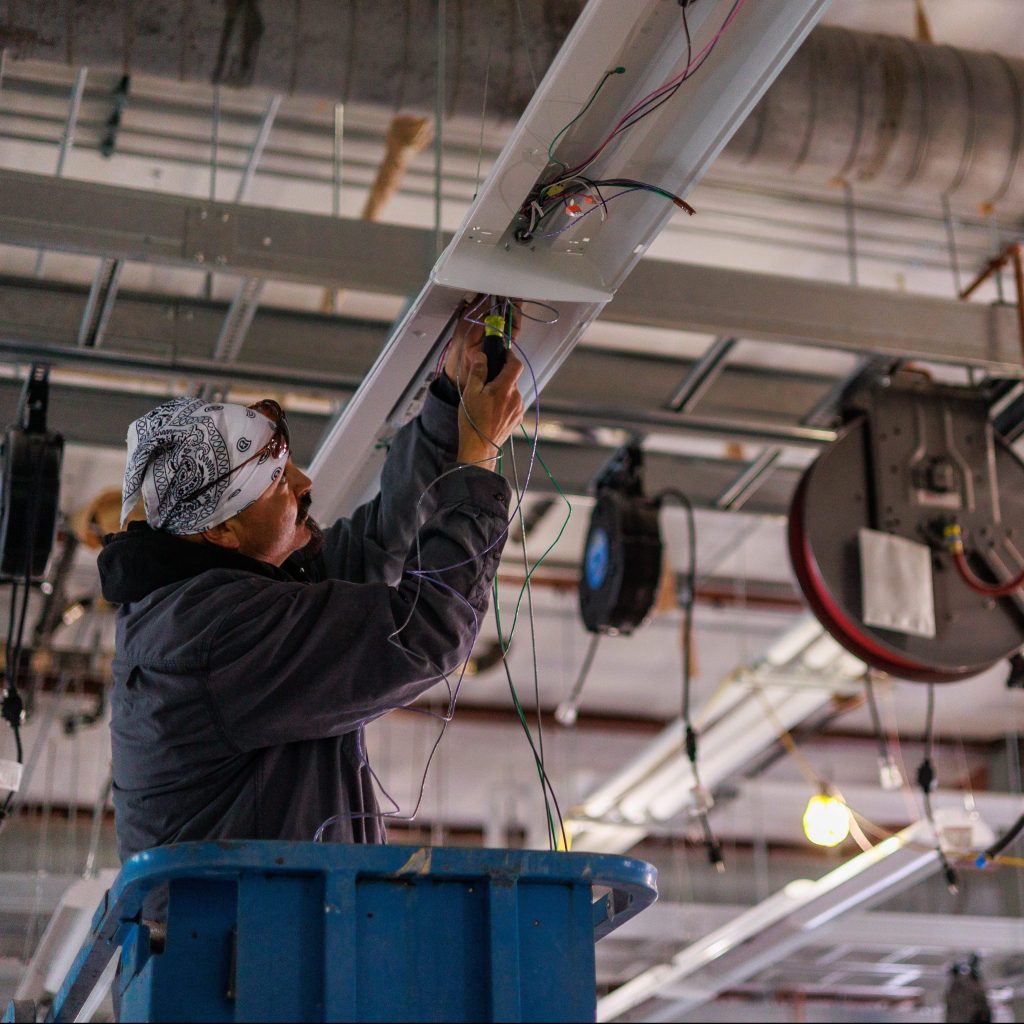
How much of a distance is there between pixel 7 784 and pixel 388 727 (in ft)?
16.8

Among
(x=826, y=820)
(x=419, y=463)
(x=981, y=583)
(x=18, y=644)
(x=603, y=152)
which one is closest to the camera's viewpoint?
(x=603, y=152)

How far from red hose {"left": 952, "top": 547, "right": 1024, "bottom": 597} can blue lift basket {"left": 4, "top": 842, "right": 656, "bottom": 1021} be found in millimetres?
2278

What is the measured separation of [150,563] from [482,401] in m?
0.53

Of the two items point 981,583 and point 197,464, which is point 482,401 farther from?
point 981,583

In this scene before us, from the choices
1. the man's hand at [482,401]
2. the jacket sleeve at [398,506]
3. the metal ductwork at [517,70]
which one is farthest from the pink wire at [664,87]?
the metal ductwork at [517,70]

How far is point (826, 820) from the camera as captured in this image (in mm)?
5172

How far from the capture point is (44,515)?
11.6 feet

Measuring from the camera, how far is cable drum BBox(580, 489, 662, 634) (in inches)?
162

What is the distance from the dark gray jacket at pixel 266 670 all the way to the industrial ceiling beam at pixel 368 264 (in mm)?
1189

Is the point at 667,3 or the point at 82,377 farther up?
the point at 82,377

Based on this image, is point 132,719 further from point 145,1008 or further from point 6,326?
point 6,326

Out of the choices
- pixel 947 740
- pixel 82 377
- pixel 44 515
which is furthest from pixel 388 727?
pixel 44 515

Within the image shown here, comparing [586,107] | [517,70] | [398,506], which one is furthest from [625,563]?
[586,107]

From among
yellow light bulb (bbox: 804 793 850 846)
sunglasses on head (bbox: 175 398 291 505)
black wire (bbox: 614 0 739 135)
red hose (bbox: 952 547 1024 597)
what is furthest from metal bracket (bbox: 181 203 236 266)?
yellow light bulb (bbox: 804 793 850 846)
